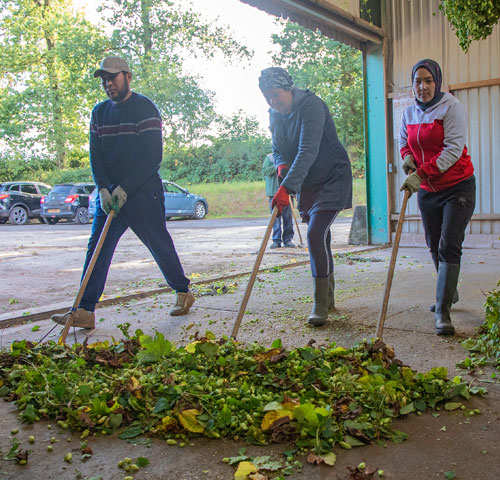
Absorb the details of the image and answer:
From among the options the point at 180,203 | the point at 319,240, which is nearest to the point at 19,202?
the point at 180,203

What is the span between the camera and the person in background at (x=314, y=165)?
451 cm

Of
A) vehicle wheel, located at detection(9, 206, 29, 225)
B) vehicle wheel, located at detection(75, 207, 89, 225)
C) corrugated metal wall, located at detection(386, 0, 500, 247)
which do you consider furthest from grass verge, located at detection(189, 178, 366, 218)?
corrugated metal wall, located at detection(386, 0, 500, 247)

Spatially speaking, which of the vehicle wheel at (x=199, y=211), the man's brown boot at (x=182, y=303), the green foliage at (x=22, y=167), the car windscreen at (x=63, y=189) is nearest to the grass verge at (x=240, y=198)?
the vehicle wheel at (x=199, y=211)

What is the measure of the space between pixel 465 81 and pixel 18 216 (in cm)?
1886

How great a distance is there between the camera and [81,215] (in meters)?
22.4

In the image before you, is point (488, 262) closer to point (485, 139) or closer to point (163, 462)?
point (485, 139)

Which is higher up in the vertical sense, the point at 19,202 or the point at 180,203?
the point at 19,202

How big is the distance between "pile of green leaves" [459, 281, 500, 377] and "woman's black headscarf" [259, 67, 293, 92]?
2167 millimetres

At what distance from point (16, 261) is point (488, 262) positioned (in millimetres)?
7681

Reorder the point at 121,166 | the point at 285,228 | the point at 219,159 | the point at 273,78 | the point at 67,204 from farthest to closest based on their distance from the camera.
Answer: the point at 219,159 < the point at 67,204 < the point at 285,228 < the point at 121,166 < the point at 273,78

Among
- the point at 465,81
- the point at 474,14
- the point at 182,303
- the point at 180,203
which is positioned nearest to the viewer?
the point at 474,14

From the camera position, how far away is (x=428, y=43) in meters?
10.0

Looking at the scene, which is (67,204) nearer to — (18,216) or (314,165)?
(18,216)

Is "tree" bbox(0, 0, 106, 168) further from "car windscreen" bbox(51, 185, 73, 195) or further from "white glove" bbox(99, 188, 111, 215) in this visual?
"white glove" bbox(99, 188, 111, 215)
